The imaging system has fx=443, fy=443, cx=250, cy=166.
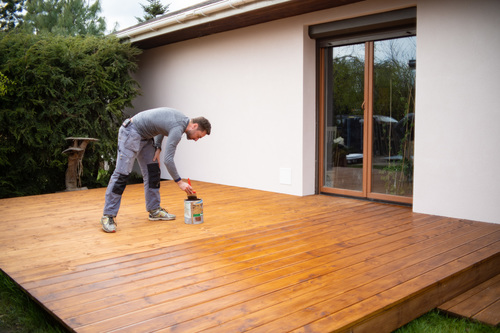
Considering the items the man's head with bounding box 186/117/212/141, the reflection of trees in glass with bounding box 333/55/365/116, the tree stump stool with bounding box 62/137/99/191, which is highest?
the reflection of trees in glass with bounding box 333/55/365/116

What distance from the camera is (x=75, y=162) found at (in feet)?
23.0

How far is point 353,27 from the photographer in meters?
5.27

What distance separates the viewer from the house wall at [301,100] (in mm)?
4246

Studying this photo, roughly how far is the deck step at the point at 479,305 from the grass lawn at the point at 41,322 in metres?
0.05

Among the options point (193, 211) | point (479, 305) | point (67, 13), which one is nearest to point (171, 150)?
point (193, 211)

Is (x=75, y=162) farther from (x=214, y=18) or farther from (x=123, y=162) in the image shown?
(x=123, y=162)

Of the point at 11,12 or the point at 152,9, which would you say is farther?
the point at 152,9

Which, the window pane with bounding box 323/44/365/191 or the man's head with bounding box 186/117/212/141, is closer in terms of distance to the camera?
the man's head with bounding box 186/117/212/141

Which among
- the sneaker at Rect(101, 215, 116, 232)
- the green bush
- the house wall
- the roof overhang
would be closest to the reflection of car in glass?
the house wall

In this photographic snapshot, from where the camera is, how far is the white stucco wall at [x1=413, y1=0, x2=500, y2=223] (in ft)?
13.7

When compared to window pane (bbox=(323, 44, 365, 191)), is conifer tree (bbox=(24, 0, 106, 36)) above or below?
above

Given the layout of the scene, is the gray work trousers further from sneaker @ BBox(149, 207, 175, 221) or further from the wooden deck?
sneaker @ BBox(149, 207, 175, 221)

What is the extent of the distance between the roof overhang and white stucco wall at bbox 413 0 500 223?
116 centimetres

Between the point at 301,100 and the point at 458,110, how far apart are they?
6.72ft
